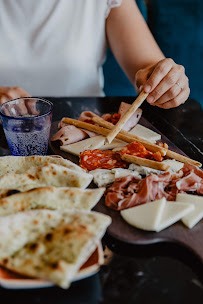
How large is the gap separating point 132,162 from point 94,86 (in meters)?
1.18

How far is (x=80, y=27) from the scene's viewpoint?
89.5 inches

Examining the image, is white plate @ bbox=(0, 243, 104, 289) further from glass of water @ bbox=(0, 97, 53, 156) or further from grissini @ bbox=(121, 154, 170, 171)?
glass of water @ bbox=(0, 97, 53, 156)

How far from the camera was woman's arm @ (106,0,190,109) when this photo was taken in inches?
65.7

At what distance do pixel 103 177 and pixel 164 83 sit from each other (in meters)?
0.56

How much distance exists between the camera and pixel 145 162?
132cm

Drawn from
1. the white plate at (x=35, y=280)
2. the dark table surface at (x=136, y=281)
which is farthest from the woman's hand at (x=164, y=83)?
the white plate at (x=35, y=280)

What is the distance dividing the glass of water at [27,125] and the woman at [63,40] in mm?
567

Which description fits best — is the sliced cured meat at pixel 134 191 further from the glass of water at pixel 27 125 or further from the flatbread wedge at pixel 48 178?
the glass of water at pixel 27 125

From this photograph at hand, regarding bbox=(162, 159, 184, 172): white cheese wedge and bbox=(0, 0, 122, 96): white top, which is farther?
bbox=(0, 0, 122, 96): white top

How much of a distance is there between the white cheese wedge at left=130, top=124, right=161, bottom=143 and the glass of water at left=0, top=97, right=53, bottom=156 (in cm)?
39

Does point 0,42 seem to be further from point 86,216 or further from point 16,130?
point 86,216

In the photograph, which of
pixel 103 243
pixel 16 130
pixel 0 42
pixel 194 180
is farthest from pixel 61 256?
pixel 0 42

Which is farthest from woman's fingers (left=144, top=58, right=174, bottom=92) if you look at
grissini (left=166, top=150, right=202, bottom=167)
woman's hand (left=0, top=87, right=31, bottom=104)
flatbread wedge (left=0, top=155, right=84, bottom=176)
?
woman's hand (left=0, top=87, right=31, bottom=104)

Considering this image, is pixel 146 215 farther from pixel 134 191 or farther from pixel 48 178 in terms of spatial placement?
pixel 48 178
